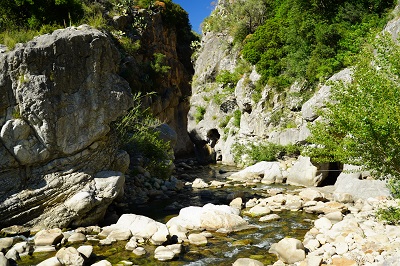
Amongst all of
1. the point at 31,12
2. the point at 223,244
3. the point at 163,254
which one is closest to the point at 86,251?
the point at 163,254

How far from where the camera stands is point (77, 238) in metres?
12.1

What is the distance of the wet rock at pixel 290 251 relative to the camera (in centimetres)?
984

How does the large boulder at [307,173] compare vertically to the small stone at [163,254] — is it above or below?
above

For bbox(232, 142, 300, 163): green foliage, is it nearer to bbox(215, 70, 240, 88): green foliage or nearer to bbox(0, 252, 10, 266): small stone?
bbox(215, 70, 240, 88): green foliage

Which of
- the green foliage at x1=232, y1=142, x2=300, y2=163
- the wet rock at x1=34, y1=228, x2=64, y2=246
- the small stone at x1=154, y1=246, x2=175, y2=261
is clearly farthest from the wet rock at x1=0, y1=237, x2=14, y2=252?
the green foliage at x1=232, y1=142, x2=300, y2=163

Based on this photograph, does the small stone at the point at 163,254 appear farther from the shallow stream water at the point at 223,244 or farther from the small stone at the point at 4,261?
the small stone at the point at 4,261

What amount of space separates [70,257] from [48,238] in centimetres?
223

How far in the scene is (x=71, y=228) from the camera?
13477 millimetres

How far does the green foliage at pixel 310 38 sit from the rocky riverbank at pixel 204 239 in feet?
51.3

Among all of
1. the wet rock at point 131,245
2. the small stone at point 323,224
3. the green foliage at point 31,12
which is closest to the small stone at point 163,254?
the wet rock at point 131,245

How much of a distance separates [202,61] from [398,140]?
43005 mm

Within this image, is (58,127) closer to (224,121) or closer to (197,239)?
(197,239)

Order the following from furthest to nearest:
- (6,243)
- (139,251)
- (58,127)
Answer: (58,127) → (6,243) → (139,251)

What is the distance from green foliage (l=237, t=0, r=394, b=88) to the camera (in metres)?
28.0
